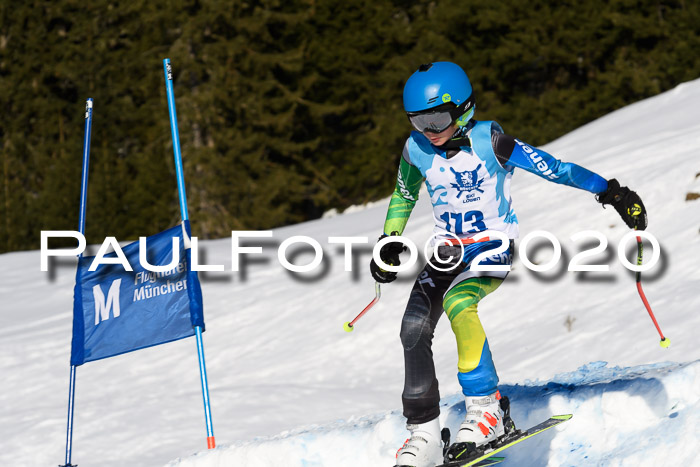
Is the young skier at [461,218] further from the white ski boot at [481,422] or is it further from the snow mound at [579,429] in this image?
the snow mound at [579,429]

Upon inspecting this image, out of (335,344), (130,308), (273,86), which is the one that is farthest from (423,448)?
(273,86)

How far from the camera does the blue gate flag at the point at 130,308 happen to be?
6.91 metres

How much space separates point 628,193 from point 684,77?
23.6 m

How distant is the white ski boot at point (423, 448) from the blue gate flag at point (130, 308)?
2842 mm

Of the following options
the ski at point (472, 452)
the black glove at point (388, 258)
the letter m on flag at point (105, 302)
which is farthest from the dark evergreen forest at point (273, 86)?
the ski at point (472, 452)

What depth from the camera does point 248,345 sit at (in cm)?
1163

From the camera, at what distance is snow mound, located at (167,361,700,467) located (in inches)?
179

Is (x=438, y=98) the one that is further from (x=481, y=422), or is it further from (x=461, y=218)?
(x=481, y=422)

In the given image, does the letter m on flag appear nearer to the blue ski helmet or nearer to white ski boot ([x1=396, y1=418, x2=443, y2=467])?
white ski boot ([x1=396, y1=418, x2=443, y2=467])

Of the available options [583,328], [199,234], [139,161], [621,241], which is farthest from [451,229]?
[139,161]

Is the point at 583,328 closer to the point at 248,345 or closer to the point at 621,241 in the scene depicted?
the point at 621,241

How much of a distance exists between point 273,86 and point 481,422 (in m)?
29.8

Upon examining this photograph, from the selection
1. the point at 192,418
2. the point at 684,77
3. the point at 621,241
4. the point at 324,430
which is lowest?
the point at 192,418

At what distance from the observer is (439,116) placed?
174 inches
